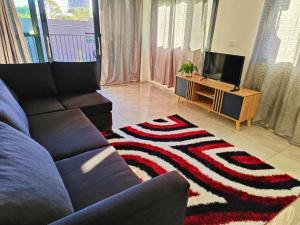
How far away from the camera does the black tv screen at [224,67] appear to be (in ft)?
8.81

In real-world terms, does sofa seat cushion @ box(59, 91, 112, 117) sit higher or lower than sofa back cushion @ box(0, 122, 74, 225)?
lower

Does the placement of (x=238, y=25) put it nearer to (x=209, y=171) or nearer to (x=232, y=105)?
(x=232, y=105)

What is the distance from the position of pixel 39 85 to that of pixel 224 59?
2536mm

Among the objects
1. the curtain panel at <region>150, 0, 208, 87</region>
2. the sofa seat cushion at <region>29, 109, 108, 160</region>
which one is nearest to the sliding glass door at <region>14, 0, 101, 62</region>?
the curtain panel at <region>150, 0, 208, 87</region>

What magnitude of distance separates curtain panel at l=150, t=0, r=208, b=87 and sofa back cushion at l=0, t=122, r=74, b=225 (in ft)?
10.8

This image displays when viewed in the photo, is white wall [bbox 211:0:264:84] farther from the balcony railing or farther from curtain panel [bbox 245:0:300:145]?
the balcony railing

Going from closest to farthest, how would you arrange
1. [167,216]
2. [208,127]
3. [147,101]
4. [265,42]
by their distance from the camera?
Result: 1. [167,216]
2. [265,42]
3. [208,127]
4. [147,101]

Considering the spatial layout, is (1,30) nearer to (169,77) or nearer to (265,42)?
(169,77)

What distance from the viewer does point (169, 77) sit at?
426 cm

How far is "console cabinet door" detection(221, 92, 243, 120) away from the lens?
2639mm

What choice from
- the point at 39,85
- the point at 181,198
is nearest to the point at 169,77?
the point at 39,85

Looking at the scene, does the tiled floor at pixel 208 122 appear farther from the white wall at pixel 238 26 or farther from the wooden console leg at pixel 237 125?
the white wall at pixel 238 26

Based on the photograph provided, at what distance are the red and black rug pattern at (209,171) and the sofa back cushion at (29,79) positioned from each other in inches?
38.9

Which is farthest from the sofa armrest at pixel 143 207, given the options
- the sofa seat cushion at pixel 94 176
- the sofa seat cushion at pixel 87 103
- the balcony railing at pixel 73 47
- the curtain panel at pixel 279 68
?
the balcony railing at pixel 73 47
